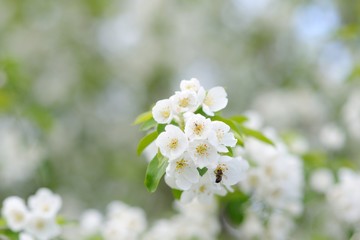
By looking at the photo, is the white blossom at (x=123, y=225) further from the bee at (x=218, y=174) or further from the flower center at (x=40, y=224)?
the bee at (x=218, y=174)

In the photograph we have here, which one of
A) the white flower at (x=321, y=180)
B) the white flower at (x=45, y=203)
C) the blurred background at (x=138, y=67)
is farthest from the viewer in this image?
the blurred background at (x=138, y=67)

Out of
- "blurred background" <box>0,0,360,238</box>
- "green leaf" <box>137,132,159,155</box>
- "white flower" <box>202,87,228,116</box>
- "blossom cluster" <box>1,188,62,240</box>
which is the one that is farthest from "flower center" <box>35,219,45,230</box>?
"blurred background" <box>0,0,360,238</box>

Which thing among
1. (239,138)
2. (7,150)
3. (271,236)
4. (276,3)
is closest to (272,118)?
(276,3)

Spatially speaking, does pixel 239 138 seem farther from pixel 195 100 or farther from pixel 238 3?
pixel 238 3

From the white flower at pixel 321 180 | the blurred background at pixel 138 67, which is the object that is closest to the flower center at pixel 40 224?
the white flower at pixel 321 180

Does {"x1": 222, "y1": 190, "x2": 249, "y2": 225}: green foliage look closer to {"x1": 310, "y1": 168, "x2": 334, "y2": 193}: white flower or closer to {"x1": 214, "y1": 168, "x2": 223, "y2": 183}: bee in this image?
{"x1": 310, "y1": 168, "x2": 334, "y2": 193}: white flower

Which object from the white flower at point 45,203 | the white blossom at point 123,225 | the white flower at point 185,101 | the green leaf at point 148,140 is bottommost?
the white flower at point 185,101
